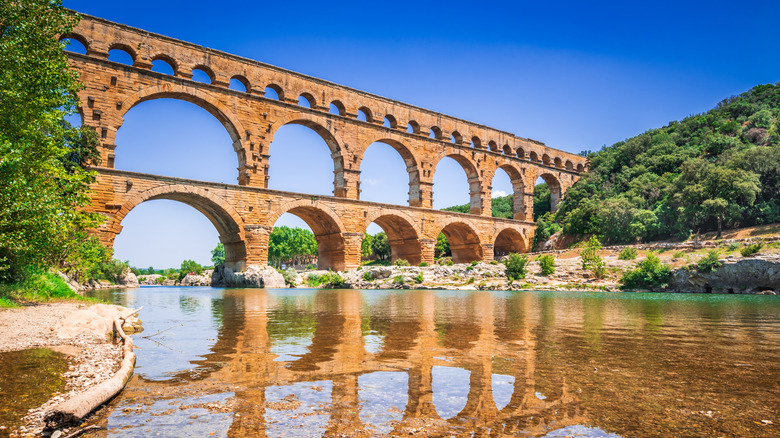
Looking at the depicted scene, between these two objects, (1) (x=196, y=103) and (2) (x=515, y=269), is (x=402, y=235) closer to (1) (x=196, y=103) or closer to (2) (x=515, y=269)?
(2) (x=515, y=269)

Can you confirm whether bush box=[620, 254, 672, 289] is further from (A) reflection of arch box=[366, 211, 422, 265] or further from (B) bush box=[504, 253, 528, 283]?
(A) reflection of arch box=[366, 211, 422, 265]

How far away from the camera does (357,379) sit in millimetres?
3531

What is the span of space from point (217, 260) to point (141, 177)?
2271 inches

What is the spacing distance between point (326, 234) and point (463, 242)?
420 inches

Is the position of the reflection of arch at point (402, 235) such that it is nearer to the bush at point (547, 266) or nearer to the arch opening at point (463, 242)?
the arch opening at point (463, 242)

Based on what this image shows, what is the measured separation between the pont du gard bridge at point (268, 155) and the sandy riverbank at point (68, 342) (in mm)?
11668

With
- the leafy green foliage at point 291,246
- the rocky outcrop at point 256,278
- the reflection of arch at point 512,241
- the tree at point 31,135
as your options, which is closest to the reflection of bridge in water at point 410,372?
the tree at point 31,135

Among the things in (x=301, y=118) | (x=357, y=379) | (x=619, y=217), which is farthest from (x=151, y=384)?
(x=619, y=217)

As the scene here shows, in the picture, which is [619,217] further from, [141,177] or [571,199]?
[141,177]

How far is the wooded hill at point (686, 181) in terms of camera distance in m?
27.4

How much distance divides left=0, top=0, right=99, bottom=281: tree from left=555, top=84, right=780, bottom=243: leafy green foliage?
2917 cm

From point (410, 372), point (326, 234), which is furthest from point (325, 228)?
point (410, 372)

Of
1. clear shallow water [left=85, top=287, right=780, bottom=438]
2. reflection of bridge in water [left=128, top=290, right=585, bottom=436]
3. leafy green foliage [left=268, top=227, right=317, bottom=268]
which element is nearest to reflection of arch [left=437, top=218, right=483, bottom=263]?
reflection of bridge in water [left=128, top=290, right=585, bottom=436]

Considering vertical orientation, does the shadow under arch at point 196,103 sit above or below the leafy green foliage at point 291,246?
above
